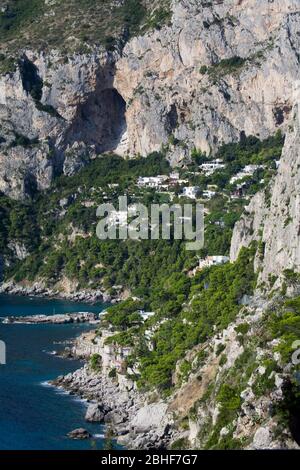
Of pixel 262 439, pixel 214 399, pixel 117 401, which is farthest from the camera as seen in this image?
pixel 117 401

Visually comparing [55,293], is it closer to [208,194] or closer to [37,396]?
[208,194]

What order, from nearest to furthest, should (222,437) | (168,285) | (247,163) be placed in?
1. (222,437)
2. (168,285)
3. (247,163)

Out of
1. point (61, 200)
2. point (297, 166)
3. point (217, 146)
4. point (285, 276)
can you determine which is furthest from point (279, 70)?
point (285, 276)

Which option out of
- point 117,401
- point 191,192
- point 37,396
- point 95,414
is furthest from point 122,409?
point 191,192

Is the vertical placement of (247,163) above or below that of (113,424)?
above

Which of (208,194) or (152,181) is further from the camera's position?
(152,181)
